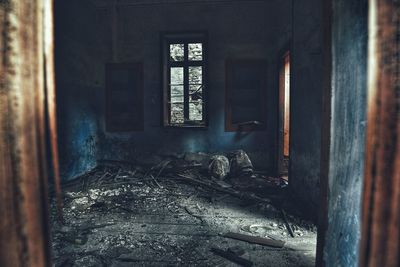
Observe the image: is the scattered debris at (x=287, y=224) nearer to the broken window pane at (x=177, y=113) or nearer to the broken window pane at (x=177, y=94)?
the broken window pane at (x=177, y=113)

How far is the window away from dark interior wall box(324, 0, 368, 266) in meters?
5.45

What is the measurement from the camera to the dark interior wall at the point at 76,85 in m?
5.22

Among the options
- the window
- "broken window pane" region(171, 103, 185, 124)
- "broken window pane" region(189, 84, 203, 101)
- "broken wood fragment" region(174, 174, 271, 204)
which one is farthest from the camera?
"broken window pane" region(171, 103, 185, 124)

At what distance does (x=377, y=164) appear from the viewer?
72 cm

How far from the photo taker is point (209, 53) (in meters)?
6.58

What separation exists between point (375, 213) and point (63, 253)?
296cm

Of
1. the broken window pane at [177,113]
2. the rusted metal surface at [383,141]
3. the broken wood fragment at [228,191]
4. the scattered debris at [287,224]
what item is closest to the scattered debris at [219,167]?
the broken wood fragment at [228,191]

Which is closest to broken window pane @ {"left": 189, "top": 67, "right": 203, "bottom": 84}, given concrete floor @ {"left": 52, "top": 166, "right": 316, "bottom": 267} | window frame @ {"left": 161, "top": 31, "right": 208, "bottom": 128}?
window frame @ {"left": 161, "top": 31, "right": 208, "bottom": 128}

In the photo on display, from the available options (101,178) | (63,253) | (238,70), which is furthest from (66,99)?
(238,70)

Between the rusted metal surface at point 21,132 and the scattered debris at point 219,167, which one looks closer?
the rusted metal surface at point 21,132

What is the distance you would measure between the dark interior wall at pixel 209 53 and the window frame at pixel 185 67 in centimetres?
12

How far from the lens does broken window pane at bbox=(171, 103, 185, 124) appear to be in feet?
23.5

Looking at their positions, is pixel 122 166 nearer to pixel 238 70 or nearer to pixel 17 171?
pixel 238 70

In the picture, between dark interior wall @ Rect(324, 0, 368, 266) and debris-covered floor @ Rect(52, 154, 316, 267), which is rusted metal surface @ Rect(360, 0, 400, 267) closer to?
dark interior wall @ Rect(324, 0, 368, 266)
